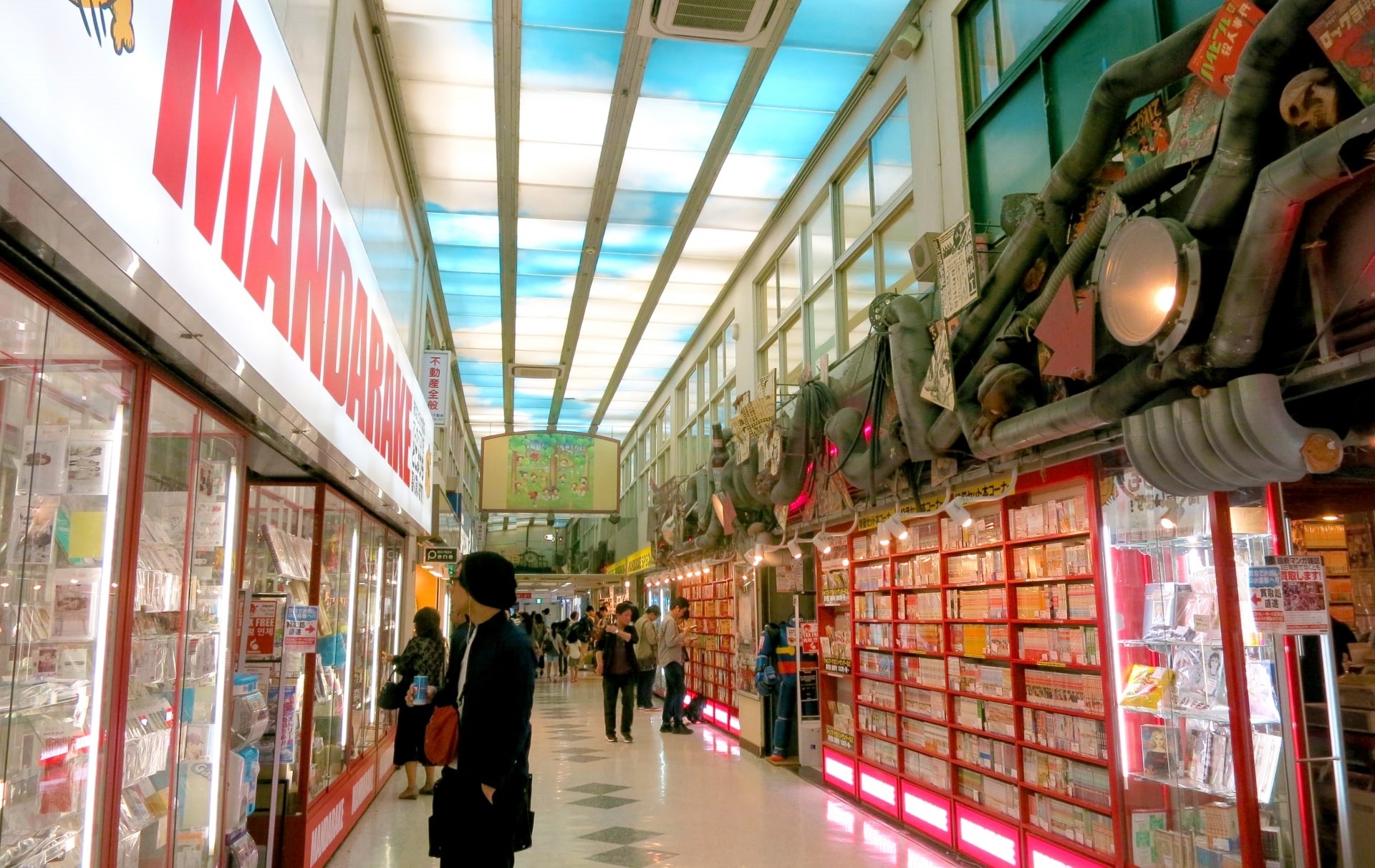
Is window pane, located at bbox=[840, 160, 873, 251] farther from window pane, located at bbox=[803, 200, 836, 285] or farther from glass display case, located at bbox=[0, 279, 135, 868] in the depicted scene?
glass display case, located at bbox=[0, 279, 135, 868]

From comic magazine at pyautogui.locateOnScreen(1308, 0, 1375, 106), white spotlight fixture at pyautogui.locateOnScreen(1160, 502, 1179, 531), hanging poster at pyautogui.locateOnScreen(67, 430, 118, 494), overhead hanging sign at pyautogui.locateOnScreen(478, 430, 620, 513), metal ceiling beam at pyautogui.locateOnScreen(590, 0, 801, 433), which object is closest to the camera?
comic magazine at pyautogui.locateOnScreen(1308, 0, 1375, 106)

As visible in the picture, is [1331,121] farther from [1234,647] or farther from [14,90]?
[14,90]

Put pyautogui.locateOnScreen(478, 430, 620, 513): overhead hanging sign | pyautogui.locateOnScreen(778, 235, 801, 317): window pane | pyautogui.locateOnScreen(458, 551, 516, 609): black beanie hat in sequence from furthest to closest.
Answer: pyautogui.locateOnScreen(478, 430, 620, 513): overhead hanging sign
pyautogui.locateOnScreen(778, 235, 801, 317): window pane
pyautogui.locateOnScreen(458, 551, 516, 609): black beanie hat

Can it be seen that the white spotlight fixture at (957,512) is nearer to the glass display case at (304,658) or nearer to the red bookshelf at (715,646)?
the glass display case at (304,658)

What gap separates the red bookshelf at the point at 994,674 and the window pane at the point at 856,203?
2.59 metres

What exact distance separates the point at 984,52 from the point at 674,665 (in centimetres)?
801

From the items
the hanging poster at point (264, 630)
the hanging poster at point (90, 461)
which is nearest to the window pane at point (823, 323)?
the hanging poster at point (264, 630)

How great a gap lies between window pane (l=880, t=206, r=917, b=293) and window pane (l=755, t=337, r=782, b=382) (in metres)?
3.10

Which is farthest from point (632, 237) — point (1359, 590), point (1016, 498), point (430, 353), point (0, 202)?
point (0, 202)

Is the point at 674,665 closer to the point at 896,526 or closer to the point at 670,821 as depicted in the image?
the point at 670,821

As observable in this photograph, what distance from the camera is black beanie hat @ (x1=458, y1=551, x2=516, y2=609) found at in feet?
11.3

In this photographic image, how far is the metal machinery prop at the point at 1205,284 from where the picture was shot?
2.58 metres

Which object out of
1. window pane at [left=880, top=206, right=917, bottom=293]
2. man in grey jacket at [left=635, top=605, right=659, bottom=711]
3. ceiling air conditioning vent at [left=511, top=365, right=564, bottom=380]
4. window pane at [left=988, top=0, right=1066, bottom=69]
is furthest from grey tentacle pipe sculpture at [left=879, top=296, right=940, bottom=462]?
ceiling air conditioning vent at [left=511, top=365, right=564, bottom=380]

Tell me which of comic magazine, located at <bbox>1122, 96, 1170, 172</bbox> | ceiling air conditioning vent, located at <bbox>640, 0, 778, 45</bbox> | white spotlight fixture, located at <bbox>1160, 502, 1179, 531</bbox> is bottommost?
white spotlight fixture, located at <bbox>1160, 502, 1179, 531</bbox>
